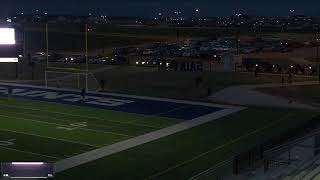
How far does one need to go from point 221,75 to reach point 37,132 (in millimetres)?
24054

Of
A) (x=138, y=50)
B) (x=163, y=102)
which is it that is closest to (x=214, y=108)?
(x=163, y=102)

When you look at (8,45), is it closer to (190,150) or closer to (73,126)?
(73,126)

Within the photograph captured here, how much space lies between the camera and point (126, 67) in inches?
2336

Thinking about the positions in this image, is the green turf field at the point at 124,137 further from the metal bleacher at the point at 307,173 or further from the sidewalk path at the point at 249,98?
the metal bleacher at the point at 307,173

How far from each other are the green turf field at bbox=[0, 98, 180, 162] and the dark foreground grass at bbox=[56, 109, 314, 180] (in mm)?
2116

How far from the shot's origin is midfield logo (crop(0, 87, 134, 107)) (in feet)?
132

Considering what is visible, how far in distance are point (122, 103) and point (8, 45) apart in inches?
334

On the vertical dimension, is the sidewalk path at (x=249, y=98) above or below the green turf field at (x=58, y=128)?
above

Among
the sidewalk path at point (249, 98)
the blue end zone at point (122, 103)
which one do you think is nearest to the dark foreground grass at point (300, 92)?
the sidewalk path at point (249, 98)

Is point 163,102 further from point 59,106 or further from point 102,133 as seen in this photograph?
point 102,133

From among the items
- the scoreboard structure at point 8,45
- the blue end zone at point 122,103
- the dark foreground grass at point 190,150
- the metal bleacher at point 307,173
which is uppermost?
the scoreboard structure at point 8,45

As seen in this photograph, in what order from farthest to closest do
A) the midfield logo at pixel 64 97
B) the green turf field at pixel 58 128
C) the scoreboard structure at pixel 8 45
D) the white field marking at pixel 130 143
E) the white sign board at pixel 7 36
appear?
the white sign board at pixel 7 36, the scoreboard structure at pixel 8 45, the midfield logo at pixel 64 97, the green turf field at pixel 58 128, the white field marking at pixel 130 143

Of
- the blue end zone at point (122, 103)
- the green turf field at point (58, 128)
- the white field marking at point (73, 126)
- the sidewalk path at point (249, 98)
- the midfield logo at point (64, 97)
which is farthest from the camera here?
the midfield logo at point (64, 97)

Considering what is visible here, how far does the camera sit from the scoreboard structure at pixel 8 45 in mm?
40844
